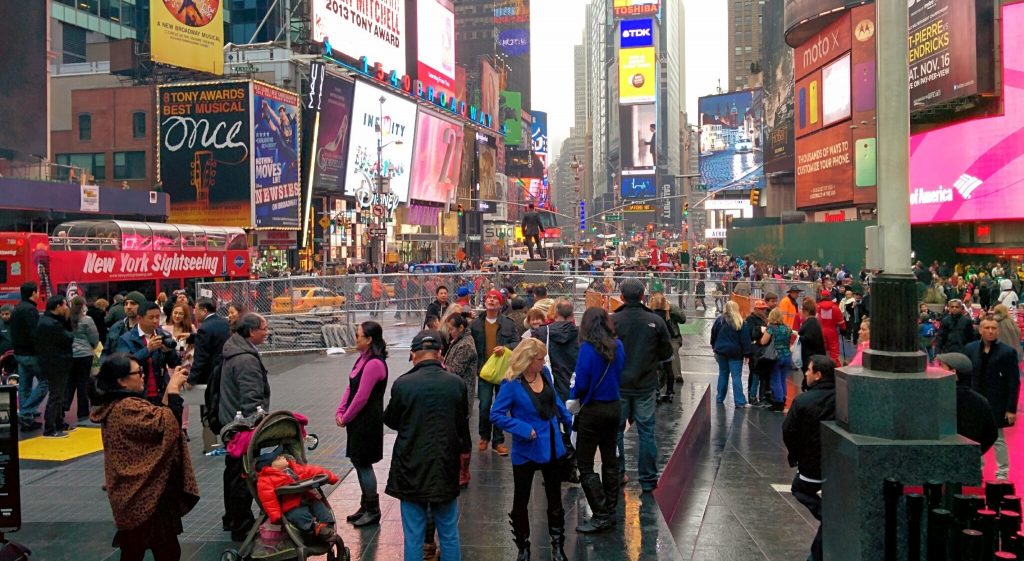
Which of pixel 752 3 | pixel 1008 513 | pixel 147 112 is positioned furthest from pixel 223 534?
pixel 752 3

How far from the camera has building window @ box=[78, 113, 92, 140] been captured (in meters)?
51.9

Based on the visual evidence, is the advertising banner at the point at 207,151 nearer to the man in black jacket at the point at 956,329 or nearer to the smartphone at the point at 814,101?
the smartphone at the point at 814,101

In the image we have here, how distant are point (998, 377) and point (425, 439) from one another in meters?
6.76

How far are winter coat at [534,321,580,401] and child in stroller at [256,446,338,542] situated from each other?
130 inches

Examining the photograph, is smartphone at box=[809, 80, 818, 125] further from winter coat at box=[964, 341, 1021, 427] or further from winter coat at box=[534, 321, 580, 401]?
winter coat at box=[534, 321, 580, 401]

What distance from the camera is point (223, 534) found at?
707 centimetres

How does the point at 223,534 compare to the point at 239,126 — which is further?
the point at 239,126

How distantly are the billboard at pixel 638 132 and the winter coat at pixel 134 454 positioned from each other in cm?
17274

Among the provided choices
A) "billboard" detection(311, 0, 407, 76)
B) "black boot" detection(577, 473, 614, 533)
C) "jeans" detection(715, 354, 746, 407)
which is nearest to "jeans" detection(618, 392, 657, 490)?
"black boot" detection(577, 473, 614, 533)

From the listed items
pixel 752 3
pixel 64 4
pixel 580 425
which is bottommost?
pixel 580 425

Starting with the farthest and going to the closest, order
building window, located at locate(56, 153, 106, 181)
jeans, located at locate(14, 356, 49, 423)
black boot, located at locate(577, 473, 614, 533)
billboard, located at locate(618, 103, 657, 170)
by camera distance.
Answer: billboard, located at locate(618, 103, 657, 170) < building window, located at locate(56, 153, 106, 181) < jeans, located at locate(14, 356, 49, 423) < black boot, located at locate(577, 473, 614, 533)

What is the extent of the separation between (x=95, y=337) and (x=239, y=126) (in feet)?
126

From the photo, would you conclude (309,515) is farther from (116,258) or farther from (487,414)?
(116,258)

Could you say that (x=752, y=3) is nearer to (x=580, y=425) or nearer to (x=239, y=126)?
(x=239, y=126)
